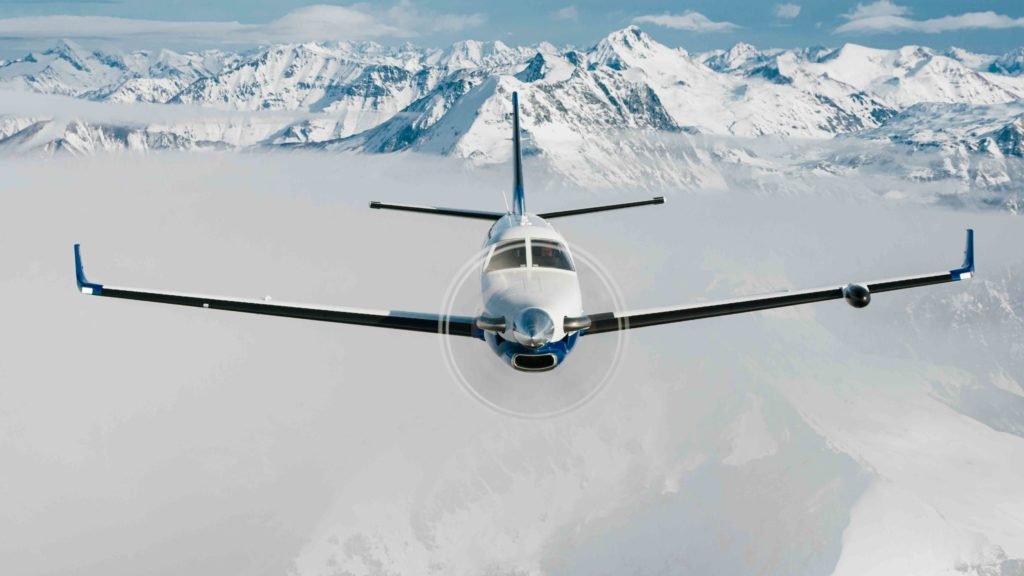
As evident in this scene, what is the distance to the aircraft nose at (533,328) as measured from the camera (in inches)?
757

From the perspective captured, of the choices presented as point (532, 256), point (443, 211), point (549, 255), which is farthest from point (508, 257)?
point (443, 211)

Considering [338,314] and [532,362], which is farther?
[338,314]

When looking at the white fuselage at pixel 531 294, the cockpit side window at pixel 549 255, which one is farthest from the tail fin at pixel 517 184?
the cockpit side window at pixel 549 255

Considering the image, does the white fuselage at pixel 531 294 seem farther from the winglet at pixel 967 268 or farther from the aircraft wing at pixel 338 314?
the winglet at pixel 967 268

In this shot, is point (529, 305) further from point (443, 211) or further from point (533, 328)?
point (443, 211)

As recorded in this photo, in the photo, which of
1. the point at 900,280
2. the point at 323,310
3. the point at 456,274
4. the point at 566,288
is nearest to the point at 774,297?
the point at 900,280

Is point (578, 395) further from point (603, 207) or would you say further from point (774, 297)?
point (603, 207)

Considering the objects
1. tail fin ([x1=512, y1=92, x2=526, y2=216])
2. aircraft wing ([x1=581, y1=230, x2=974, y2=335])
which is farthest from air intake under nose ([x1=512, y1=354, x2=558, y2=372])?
tail fin ([x1=512, y1=92, x2=526, y2=216])

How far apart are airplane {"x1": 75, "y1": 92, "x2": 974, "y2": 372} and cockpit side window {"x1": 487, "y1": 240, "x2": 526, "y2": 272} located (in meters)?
0.04

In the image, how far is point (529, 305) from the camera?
2048 cm

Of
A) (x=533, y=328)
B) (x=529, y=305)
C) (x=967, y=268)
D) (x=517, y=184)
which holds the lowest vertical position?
(x=967, y=268)
